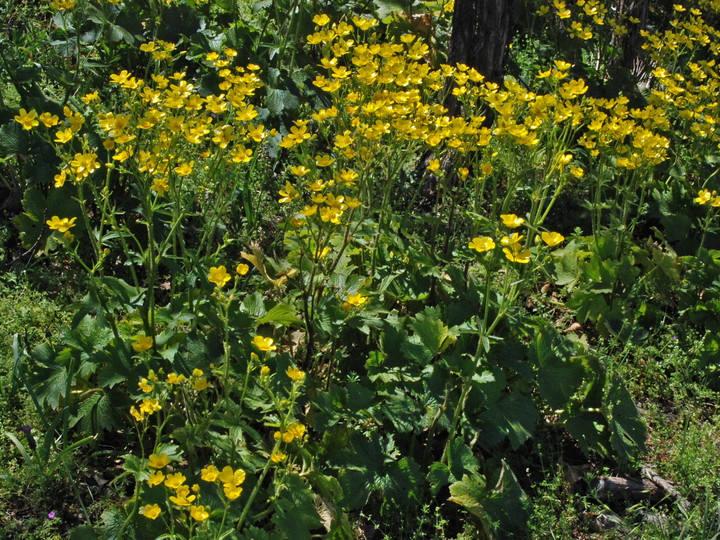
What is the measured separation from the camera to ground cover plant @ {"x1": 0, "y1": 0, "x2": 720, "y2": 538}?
7.39 ft

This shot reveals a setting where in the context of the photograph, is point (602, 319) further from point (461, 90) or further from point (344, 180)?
point (344, 180)

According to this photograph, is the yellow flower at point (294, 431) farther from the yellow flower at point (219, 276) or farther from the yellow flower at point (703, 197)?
the yellow flower at point (703, 197)

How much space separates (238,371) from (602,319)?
1.69 meters

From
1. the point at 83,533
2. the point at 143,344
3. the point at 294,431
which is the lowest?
the point at 83,533

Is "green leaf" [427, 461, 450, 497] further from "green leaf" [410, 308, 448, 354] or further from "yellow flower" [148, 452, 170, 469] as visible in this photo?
"yellow flower" [148, 452, 170, 469]

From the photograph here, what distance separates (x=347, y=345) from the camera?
2.80 metres

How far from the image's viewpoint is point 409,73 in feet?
9.61

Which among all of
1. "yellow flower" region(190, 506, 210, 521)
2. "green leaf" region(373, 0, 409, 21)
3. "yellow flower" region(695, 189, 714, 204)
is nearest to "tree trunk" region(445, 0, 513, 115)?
"green leaf" region(373, 0, 409, 21)

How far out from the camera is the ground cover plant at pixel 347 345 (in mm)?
2252

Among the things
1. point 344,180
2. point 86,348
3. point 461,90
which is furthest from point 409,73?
point 86,348

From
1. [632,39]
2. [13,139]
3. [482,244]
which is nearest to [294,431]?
[482,244]

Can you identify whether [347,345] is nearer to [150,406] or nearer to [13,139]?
[150,406]

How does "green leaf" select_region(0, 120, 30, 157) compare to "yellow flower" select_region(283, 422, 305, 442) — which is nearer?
"yellow flower" select_region(283, 422, 305, 442)

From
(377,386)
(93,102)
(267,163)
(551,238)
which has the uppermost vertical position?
(93,102)
